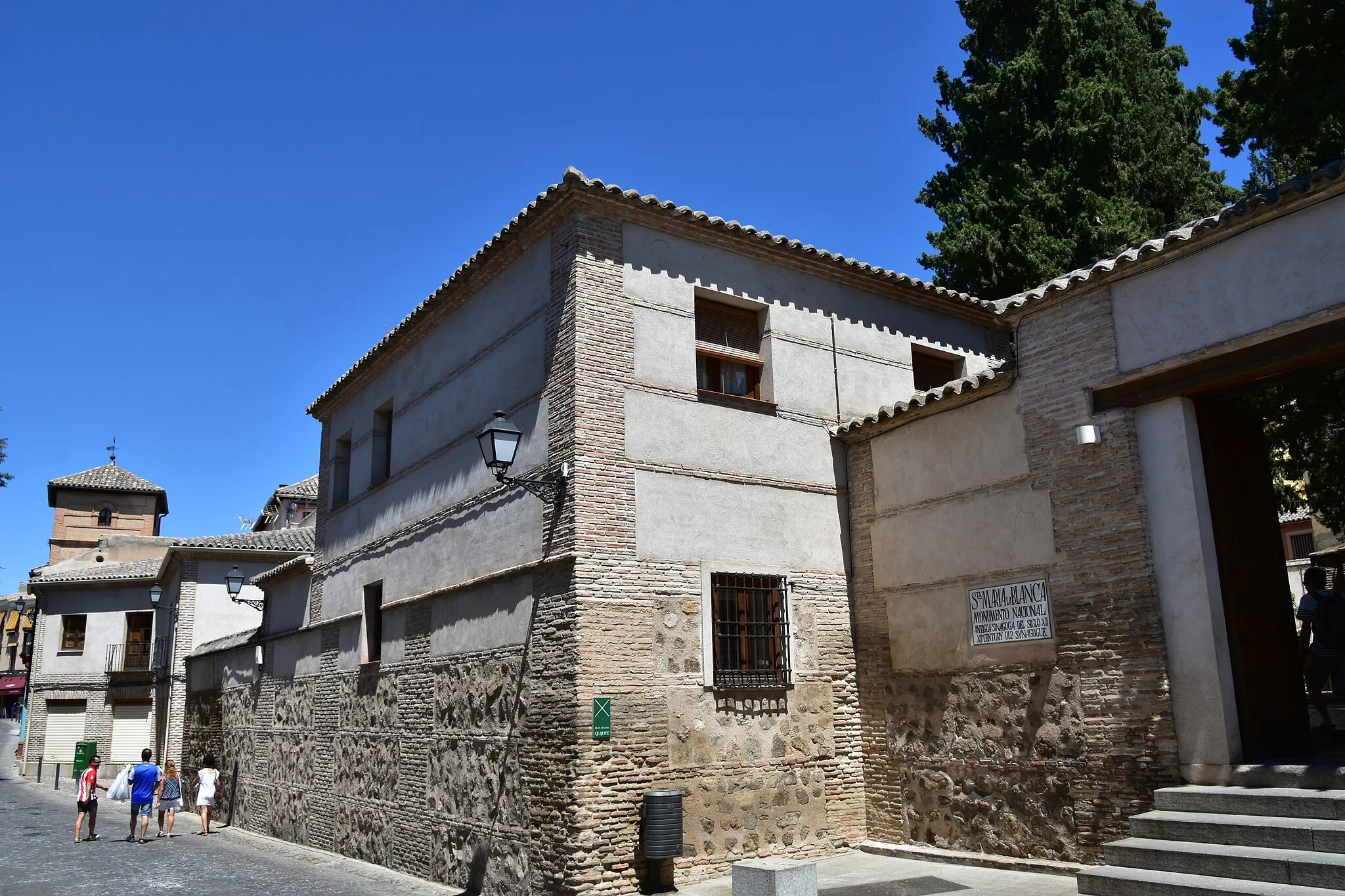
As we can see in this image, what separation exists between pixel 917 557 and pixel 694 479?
2418 mm

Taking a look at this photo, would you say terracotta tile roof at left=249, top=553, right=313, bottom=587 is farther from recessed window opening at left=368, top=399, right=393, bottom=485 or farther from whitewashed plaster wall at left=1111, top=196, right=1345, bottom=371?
whitewashed plaster wall at left=1111, top=196, right=1345, bottom=371

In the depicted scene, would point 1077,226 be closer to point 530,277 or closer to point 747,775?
point 530,277

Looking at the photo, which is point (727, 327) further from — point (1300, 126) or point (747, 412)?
point (1300, 126)

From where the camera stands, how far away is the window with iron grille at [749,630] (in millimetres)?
9891

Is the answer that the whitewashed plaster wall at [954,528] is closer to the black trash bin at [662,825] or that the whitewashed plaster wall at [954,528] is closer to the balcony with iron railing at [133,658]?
the black trash bin at [662,825]

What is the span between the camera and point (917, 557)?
10211 mm

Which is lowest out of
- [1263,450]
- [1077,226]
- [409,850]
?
[409,850]

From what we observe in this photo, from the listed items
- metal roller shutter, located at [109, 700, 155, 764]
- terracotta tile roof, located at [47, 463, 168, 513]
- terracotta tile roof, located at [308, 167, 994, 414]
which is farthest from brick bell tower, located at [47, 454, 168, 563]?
terracotta tile roof, located at [308, 167, 994, 414]

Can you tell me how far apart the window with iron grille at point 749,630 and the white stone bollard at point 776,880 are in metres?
2.85

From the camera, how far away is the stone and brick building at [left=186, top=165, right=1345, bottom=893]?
7914mm

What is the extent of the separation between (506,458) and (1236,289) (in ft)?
20.8

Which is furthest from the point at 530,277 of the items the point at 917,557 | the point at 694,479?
the point at 917,557

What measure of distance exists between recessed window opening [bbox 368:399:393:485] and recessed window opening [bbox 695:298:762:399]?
547 centimetres

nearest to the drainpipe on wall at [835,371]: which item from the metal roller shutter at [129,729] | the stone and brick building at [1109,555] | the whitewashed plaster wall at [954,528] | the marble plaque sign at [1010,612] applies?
the whitewashed plaster wall at [954,528]
